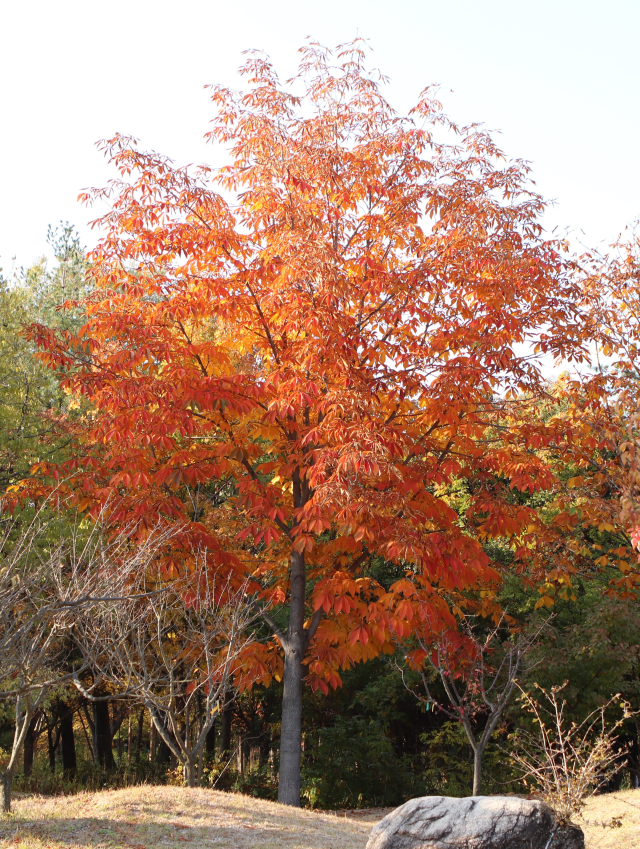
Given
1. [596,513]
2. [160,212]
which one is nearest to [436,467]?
[596,513]

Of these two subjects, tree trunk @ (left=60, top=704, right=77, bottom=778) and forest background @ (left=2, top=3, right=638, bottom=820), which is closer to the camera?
forest background @ (left=2, top=3, right=638, bottom=820)

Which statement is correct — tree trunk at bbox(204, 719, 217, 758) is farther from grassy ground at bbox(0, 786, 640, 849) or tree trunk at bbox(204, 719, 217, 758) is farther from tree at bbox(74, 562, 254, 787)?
grassy ground at bbox(0, 786, 640, 849)

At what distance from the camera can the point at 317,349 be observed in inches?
288

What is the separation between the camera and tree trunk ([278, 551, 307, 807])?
28.7 ft

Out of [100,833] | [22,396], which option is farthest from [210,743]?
[100,833]

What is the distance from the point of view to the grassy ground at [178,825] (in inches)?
228

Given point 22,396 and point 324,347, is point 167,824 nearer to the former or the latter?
point 324,347

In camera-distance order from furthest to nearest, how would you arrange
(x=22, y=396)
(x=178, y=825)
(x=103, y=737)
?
1. (x=103, y=737)
2. (x=22, y=396)
3. (x=178, y=825)

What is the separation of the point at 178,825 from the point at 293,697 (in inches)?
100

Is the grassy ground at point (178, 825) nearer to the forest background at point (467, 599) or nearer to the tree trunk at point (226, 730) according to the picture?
the forest background at point (467, 599)

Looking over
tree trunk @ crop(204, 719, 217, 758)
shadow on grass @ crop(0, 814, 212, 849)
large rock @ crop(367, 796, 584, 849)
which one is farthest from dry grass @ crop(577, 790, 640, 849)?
tree trunk @ crop(204, 719, 217, 758)

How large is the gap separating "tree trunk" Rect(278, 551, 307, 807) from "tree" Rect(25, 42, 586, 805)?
0.03 meters

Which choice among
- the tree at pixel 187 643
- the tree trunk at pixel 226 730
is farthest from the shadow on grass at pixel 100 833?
the tree trunk at pixel 226 730

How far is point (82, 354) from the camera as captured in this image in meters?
9.62
